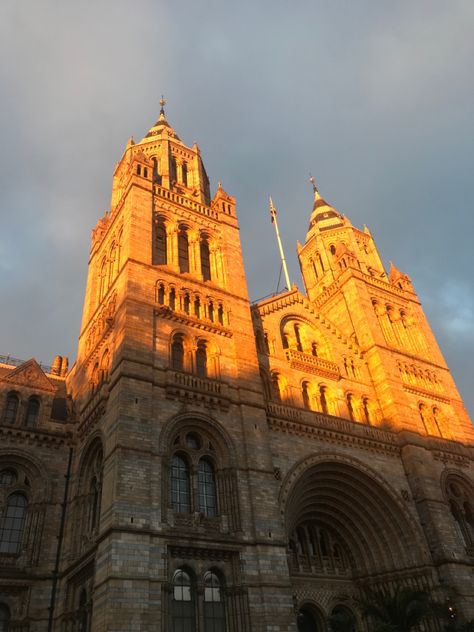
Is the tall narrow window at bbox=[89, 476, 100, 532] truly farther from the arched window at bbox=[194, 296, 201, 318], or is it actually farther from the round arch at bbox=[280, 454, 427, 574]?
the round arch at bbox=[280, 454, 427, 574]

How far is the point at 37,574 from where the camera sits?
73.6 feet

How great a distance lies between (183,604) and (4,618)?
7759 mm

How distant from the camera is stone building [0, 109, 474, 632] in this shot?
20.2 meters

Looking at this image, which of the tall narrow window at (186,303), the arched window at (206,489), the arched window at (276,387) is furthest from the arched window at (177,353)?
the arched window at (276,387)

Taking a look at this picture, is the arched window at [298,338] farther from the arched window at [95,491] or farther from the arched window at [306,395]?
the arched window at [95,491]

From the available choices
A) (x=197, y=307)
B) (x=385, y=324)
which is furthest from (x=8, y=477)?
(x=385, y=324)

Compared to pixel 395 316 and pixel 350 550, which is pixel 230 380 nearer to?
pixel 350 550

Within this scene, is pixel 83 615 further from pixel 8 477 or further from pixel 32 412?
pixel 32 412

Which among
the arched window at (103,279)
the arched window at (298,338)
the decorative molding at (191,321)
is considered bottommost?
the decorative molding at (191,321)

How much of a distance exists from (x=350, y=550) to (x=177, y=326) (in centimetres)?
1558

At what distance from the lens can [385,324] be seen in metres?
38.4

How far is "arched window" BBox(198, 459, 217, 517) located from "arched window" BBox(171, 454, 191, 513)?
22.3 inches

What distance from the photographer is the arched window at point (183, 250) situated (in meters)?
31.5

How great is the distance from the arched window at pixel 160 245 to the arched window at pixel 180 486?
11806 millimetres
